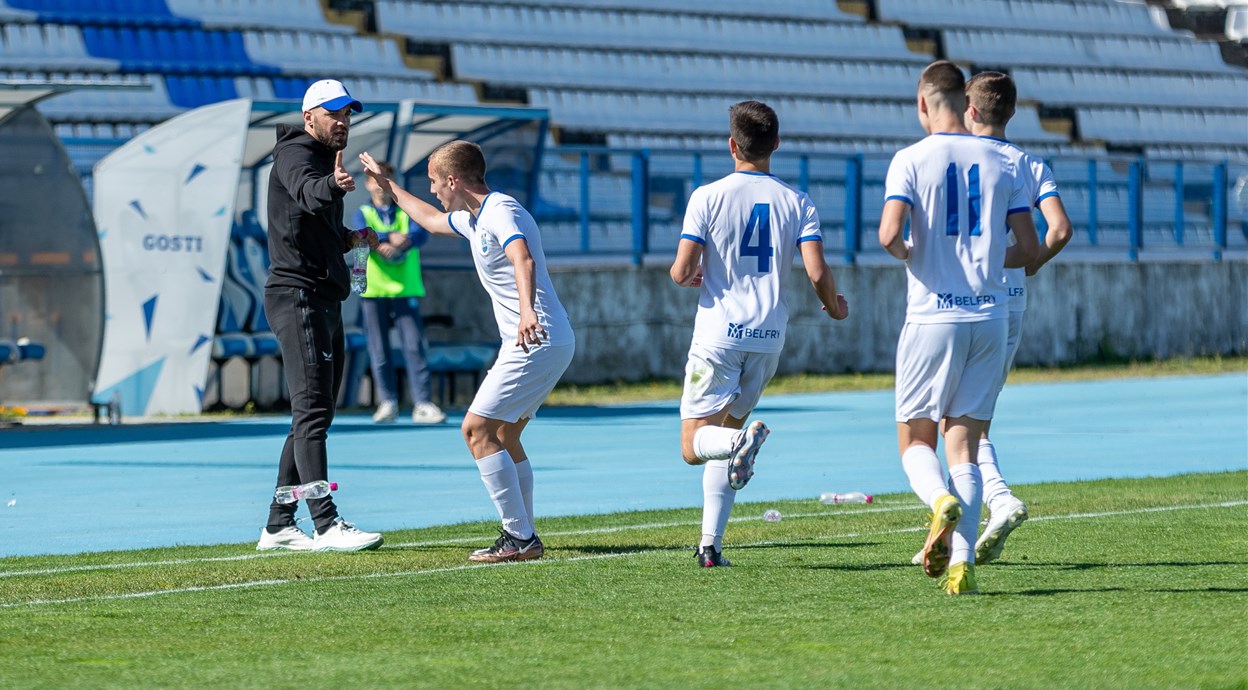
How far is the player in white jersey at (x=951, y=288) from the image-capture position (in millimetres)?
6887

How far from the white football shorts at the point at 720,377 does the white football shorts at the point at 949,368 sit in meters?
0.79

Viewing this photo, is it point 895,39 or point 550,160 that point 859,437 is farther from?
point 895,39

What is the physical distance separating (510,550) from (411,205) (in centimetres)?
147

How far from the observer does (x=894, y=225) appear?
22.3 ft

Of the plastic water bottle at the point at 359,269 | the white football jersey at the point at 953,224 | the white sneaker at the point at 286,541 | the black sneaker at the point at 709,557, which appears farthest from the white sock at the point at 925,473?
the plastic water bottle at the point at 359,269

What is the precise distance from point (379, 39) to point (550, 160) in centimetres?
920

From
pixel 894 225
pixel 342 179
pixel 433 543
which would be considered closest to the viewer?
pixel 894 225

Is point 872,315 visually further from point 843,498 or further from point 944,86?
point 944,86

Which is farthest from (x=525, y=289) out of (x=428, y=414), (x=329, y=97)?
(x=428, y=414)

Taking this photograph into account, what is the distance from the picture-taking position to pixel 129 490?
11648 millimetres

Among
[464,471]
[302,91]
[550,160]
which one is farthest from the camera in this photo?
[302,91]

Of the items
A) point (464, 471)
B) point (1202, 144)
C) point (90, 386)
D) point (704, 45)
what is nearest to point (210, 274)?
point (90, 386)

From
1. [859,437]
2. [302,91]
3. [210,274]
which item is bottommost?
[859,437]

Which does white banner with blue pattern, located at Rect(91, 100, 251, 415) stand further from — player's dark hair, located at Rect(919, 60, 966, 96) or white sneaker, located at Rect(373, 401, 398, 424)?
player's dark hair, located at Rect(919, 60, 966, 96)
